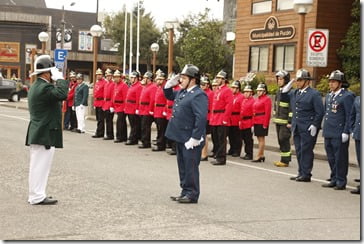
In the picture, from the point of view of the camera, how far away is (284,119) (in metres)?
15.1

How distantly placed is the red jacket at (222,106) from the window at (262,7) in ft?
59.4

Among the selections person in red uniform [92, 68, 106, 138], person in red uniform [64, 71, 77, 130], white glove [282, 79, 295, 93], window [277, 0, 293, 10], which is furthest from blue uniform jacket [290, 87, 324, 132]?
window [277, 0, 293, 10]

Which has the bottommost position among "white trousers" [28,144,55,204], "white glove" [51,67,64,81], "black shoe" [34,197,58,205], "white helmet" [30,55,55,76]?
"black shoe" [34,197,58,205]

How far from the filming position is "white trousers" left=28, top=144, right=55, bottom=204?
31.1 feet

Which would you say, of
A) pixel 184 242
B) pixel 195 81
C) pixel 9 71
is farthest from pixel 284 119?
pixel 9 71

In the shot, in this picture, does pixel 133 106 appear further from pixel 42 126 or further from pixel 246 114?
pixel 42 126

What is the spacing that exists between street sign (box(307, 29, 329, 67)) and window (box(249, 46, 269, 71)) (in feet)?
49.2

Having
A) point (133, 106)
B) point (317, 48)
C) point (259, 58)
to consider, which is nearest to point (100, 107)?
point (133, 106)

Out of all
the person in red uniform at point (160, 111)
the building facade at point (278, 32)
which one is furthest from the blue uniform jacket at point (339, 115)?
the building facade at point (278, 32)

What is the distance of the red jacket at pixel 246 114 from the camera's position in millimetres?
16297

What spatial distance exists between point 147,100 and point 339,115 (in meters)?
6.84

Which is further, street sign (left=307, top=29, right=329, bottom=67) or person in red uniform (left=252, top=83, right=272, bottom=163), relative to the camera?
street sign (left=307, top=29, right=329, bottom=67)

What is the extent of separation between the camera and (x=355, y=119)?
11.9 metres

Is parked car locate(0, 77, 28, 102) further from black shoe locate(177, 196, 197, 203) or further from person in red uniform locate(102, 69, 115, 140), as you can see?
black shoe locate(177, 196, 197, 203)
